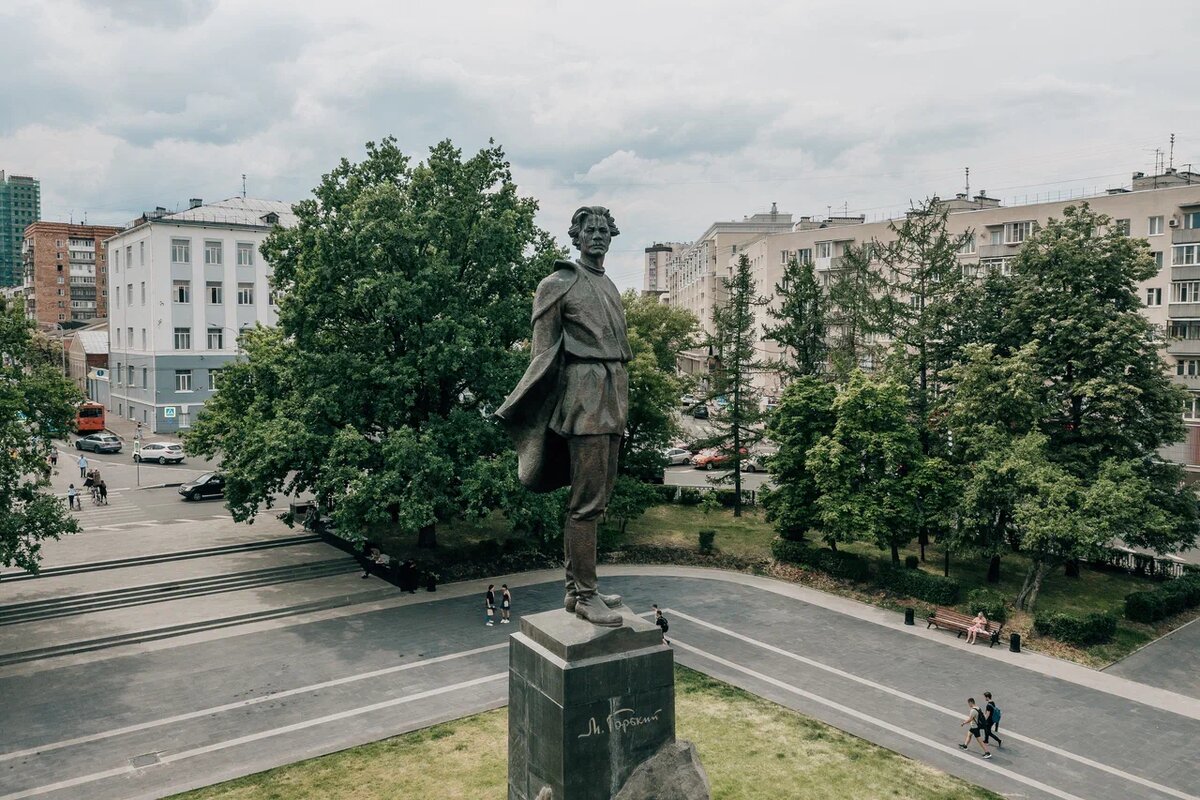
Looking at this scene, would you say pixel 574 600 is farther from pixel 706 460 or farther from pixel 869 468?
pixel 706 460

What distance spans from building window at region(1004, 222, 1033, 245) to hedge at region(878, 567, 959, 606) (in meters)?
32.8

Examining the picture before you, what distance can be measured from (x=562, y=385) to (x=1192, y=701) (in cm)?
2202

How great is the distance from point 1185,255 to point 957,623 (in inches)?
1266

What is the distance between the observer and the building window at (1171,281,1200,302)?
151 feet

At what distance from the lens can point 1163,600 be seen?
95.7 ft

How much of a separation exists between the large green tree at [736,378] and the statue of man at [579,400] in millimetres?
30823

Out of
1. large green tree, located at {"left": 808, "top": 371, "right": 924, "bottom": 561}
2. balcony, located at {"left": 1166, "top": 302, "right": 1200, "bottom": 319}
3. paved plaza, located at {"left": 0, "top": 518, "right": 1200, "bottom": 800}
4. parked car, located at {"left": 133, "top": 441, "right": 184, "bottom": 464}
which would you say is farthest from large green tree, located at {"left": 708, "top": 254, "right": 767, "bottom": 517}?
parked car, located at {"left": 133, "top": 441, "right": 184, "bottom": 464}

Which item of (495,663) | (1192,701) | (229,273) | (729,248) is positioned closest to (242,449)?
(495,663)

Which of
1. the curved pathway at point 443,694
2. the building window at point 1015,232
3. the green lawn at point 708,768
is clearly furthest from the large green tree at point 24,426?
the building window at point 1015,232

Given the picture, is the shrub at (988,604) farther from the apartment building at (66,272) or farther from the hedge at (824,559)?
the apartment building at (66,272)

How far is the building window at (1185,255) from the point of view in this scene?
1813 inches

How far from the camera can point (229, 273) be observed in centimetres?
6234

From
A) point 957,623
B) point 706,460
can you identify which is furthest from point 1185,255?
point 957,623

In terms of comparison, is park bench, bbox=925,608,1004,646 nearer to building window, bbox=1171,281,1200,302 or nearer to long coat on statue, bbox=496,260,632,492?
long coat on statue, bbox=496,260,632,492
